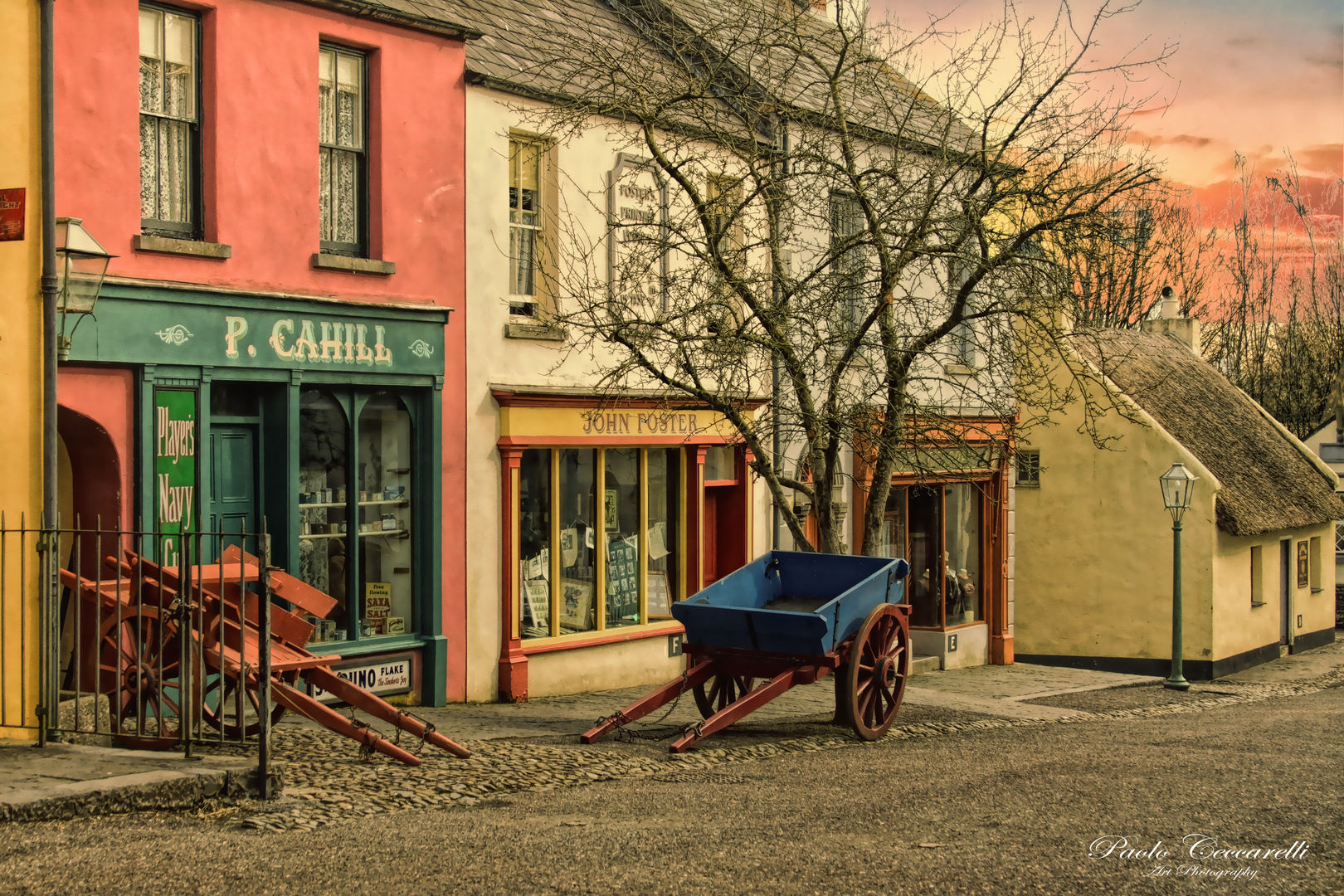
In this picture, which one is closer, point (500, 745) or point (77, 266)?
point (77, 266)

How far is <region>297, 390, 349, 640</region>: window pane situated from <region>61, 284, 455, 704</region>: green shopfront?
0.01 m

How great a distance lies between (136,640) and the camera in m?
8.27

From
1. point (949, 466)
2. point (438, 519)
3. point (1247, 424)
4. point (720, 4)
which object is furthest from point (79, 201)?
point (1247, 424)

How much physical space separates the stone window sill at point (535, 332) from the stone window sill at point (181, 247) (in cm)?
321

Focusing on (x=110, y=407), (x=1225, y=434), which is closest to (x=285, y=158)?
(x=110, y=407)

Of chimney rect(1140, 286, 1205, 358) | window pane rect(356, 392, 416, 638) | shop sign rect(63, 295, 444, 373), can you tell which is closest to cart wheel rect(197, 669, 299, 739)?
window pane rect(356, 392, 416, 638)

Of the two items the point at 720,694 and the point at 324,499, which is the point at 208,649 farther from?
the point at 720,694

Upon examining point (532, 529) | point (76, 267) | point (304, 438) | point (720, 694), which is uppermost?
point (76, 267)

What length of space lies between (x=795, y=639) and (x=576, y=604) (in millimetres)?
5063

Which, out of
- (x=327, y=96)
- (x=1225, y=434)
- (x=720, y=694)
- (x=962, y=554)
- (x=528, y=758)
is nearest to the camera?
(x=528, y=758)

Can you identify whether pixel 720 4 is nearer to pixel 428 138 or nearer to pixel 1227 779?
pixel 428 138

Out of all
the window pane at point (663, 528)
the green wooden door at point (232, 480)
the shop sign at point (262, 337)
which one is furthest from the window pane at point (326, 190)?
the window pane at point (663, 528)

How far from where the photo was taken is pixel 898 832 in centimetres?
732

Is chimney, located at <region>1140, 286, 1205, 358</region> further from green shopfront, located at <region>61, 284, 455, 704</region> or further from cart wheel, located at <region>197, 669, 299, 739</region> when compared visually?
cart wheel, located at <region>197, 669, 299, 739</region>
